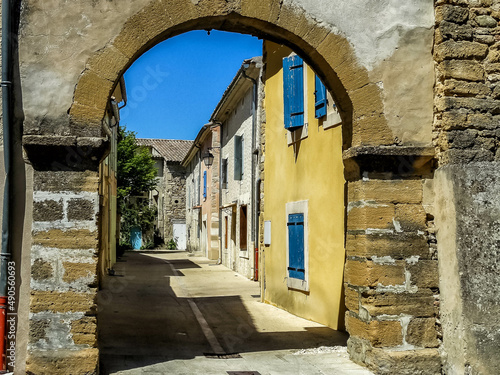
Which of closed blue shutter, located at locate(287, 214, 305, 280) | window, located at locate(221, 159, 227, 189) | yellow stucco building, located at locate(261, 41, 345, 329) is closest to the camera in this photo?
yellow stucco building, located at locate(261, 41, 345, 329)

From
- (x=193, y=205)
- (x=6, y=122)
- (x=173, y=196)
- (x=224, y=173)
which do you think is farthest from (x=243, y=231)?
(x=173, y=196)

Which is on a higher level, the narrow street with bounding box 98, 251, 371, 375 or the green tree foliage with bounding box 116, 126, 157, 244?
the green tree foliage with bounding box 116, 126, 157, 244

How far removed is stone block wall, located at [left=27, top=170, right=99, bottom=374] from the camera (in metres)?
4.77

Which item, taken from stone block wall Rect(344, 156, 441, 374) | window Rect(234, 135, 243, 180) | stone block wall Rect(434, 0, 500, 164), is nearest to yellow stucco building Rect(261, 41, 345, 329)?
stone block wall Rect(344, 156, 441, 374)

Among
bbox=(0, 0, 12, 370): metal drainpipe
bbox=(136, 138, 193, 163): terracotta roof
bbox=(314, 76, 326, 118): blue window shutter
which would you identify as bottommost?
bbox=(0, 0, 12, 370): metal drainpipe

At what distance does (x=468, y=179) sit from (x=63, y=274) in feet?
11.5

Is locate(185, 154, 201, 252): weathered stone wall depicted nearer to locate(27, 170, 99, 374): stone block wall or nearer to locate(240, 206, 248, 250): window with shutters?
locate(240, 206, 248, 250): window with shutters

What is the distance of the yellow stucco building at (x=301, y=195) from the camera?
7.93m

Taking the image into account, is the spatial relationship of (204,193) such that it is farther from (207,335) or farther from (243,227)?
(207,335)

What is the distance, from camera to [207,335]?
7523 millimetres

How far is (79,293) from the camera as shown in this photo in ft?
15.9

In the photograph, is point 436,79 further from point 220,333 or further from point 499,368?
point 220,333

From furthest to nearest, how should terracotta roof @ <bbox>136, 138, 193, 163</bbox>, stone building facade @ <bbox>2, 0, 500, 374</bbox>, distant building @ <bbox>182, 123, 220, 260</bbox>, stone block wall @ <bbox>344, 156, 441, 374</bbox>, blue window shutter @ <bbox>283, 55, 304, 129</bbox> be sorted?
1. terracotta roof @ <bbox>136, 138, 193, 163</bbox>
2. distant building @ <bbox>182, 123, 220, 260</bbox>
3. blue window shutter @ <bbox>283, 55, 304, 129</bbox>
4. stone block wall @ <bbox>344, 156, 441, 374</bbox>
5. stone building facade @ <bbox>2, 0, 500, 374</bbox>

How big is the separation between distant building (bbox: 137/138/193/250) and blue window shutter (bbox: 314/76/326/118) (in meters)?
26.7
